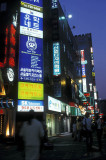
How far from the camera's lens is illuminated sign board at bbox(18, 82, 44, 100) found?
1978cm

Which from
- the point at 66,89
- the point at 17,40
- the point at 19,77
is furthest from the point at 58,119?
the point at 17,40

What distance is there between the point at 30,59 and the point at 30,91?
3.57 meters

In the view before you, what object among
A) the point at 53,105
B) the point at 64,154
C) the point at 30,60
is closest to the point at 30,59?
the point at 30,60

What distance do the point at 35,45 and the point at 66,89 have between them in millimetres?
13138

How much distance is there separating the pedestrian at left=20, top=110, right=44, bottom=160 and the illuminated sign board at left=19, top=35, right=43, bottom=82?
15819 mm

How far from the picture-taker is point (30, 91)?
20.5 metres

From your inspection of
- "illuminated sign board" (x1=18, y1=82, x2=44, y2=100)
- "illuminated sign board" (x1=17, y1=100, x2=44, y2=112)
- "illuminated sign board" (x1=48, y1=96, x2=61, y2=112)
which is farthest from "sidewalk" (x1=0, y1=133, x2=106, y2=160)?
"illuminated sign board" (x1=48, y1=96, x2=61, y2=112)

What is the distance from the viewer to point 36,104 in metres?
20.6

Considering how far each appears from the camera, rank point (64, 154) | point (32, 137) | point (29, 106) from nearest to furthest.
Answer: point (32, 137) → point (64, 154) → point (29, 106)

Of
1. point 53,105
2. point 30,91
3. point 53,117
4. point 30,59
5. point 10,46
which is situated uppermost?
point 10,46

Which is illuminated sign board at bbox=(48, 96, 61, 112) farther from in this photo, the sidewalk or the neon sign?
the sidewalk

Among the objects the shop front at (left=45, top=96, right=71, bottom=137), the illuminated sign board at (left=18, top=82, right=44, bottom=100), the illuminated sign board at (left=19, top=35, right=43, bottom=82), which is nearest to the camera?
the illuminated sign board at (left=18, top=82, right=44, bottom=100)

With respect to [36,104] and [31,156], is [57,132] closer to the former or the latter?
[36,104]

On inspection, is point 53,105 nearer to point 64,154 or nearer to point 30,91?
point 30,91
